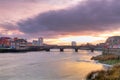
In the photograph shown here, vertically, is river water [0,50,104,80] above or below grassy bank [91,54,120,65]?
below

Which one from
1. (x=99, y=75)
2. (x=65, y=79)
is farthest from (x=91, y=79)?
(x=65, y=79)

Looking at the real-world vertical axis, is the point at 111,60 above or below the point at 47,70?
above

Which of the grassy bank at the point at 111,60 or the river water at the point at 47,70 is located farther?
the grassy bank at the point at 111,60

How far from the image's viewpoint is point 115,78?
1532 inches

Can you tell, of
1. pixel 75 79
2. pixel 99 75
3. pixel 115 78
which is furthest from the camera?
pixel 75 79

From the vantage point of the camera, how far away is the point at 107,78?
40188 mm

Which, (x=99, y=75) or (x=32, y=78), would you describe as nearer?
(x=99, y=75)

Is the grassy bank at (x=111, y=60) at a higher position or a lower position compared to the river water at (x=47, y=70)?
higher

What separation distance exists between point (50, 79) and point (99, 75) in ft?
46.9

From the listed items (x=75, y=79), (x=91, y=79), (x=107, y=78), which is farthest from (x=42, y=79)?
(x=107, y=78)

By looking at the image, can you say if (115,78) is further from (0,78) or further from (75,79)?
(0,78)

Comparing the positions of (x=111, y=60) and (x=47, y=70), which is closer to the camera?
(x=47, y=70)

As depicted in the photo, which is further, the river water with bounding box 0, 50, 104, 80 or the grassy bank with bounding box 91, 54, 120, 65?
the grassy bank with bounding box 91, 54, 120, 65

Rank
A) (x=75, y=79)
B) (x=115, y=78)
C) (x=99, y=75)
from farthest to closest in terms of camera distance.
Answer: (x=75, y=79) < (x=99, y=75) < (x=115, y=78)
